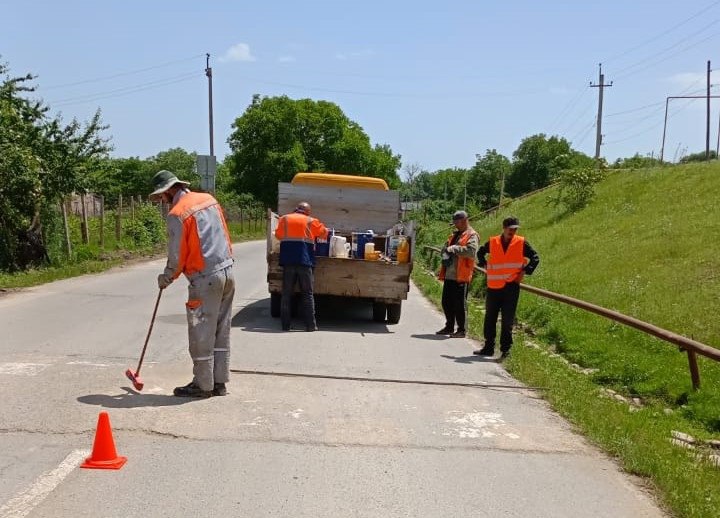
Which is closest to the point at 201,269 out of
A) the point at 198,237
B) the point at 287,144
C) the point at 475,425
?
the point at 198,237

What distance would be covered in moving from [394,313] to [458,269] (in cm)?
159

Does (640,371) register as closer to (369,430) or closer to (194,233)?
(369,430)

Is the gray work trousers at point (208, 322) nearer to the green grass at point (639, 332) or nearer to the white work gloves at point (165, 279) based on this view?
the white work gloves at point (165, 279)

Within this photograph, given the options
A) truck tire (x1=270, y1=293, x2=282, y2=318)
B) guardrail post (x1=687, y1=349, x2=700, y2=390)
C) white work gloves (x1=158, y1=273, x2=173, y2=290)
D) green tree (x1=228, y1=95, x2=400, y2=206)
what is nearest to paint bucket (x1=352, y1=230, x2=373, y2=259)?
truck tire (x1=270, y1=293, x2=282, y2=318)

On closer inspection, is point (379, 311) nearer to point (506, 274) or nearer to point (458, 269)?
point (458, 269)

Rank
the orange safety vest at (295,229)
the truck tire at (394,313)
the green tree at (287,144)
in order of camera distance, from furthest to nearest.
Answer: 1. the green tree at (287,144)
2. the truck tire at (394,313)
3. the orange safety vest at (295,229)

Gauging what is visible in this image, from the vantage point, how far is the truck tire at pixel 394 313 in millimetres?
11555

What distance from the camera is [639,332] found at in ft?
32.0

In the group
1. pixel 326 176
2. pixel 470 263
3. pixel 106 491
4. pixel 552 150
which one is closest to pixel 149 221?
pixel 326 176

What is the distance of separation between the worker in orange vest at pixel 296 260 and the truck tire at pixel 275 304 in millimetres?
891

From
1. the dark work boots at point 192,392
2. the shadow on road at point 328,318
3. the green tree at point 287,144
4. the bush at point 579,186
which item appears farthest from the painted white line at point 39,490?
the green tree at point 287,144

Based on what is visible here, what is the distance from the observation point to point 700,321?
369 inches

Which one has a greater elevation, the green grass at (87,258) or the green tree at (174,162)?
the green tree at (174,162)

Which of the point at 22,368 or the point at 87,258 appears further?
the point at 87,258
